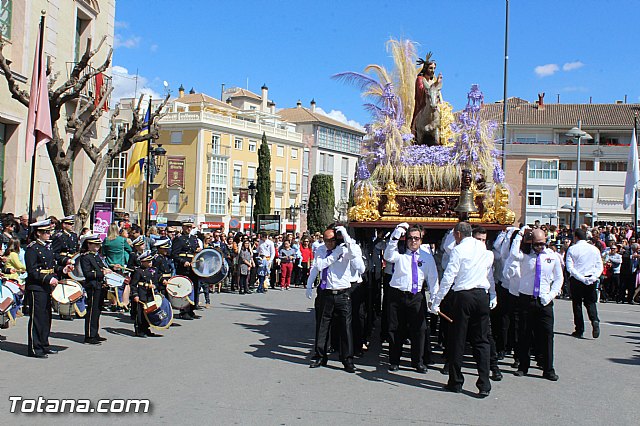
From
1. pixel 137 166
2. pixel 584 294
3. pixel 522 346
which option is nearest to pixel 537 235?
pixel 522 346

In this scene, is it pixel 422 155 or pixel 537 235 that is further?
pixel 422 155

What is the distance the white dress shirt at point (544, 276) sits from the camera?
873 centimetres

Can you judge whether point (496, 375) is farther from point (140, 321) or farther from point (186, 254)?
point (186, 254)

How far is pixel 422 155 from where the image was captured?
35.6 feet

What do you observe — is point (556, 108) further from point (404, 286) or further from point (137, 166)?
point (404, 286)

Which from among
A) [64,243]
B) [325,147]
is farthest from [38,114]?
[325,147]

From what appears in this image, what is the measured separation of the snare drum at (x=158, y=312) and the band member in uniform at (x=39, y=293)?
6.14 ft

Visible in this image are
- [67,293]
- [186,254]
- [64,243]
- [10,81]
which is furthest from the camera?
[10,81]

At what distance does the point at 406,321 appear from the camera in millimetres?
9008

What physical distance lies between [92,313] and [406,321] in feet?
16.3

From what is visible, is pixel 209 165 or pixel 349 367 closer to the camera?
pixel 349 367

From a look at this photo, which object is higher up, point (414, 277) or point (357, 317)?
point (414, 277)

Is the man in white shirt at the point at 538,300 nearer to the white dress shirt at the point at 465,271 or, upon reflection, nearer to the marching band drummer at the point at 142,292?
the white dress shirt at the point at 465,271

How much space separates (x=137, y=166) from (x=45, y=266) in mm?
15290
